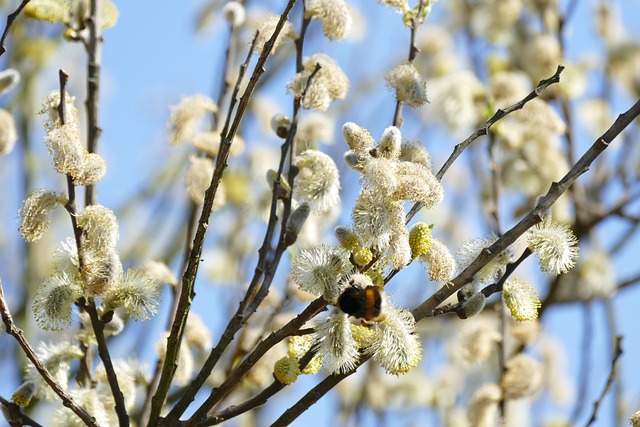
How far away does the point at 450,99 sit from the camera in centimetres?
353

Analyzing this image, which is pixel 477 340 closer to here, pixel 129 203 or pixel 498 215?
pixel 498 215

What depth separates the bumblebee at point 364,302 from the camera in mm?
1486

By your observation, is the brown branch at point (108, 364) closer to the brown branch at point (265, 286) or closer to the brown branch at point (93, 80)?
the brown branch at point (265, 286)

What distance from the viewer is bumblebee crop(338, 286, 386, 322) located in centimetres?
149

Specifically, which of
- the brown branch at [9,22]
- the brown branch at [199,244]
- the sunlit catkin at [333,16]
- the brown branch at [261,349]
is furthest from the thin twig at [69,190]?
the sunlit catkin at [333,16]

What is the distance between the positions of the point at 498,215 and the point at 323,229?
59cm

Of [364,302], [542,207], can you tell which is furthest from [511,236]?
[364,302]

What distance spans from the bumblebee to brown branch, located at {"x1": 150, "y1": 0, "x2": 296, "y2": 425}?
0.87ft

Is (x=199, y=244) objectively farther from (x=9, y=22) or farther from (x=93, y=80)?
(x=93, y=80)

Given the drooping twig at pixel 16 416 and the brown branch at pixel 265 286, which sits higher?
the brown branch at pixel 265 286

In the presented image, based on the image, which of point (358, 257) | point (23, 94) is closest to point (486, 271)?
point (358, 257)

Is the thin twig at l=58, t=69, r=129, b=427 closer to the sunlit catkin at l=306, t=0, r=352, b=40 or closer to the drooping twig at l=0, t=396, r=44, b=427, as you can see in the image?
the drooping twig at l=0, t=396, r=44, b=427

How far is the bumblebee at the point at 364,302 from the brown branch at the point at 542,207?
17 centimetres

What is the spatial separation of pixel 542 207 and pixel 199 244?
1.96ft
